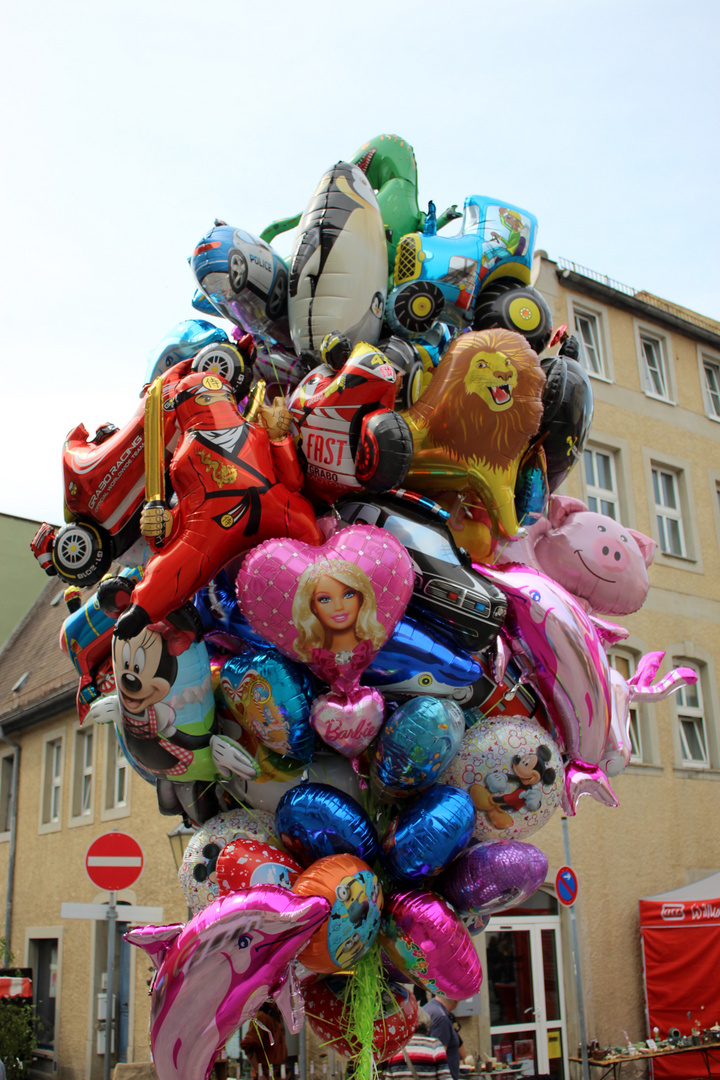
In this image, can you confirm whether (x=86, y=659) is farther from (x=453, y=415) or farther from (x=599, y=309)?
(x=599, y=309)

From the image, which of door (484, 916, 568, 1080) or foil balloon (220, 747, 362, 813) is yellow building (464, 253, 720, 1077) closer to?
door (484, 916, 568, 1080)

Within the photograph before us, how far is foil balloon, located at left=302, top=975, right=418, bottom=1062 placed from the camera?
11.3ft

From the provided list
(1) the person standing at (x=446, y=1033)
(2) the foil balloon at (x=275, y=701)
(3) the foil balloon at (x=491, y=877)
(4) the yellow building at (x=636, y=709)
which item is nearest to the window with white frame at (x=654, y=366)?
(4) the yellow building at (x=636, y=709)

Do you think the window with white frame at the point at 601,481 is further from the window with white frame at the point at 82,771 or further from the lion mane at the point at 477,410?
the lion mane at the point at 477,410

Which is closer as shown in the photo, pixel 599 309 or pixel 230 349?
pixel 230 349

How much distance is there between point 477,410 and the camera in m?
3.69

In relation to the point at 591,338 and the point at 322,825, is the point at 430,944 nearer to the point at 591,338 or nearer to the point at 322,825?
the point at 322,825

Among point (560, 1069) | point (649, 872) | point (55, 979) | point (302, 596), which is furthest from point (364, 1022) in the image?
point (55, 979)

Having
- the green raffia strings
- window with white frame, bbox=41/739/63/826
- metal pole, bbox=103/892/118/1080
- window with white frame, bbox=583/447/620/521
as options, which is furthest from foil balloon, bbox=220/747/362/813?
window with white frame, bbox=41/739/63/826

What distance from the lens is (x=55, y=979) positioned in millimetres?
14562

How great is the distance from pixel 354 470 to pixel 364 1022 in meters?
1.83

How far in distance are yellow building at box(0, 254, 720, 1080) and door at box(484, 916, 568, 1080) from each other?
0.02 m

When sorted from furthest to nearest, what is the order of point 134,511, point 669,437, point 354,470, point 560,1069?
point 669,437, point 560,1069, point 134,511, point 354,470

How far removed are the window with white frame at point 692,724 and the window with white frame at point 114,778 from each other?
783 centimetres
